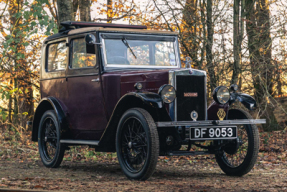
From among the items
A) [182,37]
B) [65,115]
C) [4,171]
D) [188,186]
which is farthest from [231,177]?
[182,37]

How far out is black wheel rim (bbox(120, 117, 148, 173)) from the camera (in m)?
5.80

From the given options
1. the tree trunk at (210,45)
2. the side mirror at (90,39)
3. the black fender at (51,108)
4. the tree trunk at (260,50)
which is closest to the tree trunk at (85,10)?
the tree trunk at (210,45)

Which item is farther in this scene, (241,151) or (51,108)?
(51,108)

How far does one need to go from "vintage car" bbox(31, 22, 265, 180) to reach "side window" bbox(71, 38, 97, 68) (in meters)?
0.02

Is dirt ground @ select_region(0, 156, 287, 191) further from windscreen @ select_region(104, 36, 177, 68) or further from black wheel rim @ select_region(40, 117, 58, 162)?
windscreen @ select_region(104, 36, 177, 68)

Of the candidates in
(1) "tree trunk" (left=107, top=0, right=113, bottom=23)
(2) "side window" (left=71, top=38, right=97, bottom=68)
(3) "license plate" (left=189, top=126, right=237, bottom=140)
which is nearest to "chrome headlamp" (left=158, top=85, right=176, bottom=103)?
(3) "license plate" (left=189, top=126, right=237, bottom=140)

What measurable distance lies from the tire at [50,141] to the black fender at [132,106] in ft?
4.35

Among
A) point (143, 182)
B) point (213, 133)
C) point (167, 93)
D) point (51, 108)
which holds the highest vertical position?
point (167, 93)

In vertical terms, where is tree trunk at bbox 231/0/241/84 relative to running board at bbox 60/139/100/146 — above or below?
above

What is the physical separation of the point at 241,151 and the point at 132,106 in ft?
5.56

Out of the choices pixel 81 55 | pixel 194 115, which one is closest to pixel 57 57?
pixel 81 55

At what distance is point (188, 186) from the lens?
5277 mm

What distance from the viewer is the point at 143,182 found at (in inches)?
221

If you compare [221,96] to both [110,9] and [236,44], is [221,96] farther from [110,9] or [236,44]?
[110,9]
